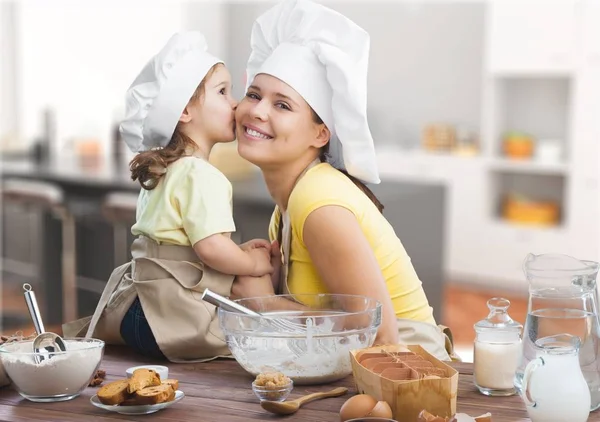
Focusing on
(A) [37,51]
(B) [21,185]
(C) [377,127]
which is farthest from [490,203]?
(A) [37,51]

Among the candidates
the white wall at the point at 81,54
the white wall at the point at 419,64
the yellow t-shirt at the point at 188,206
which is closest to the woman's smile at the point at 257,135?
the yellow t-shirt at the point at 188,206

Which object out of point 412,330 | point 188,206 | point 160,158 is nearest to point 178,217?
point 188,206

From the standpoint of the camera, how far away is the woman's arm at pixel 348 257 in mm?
1821

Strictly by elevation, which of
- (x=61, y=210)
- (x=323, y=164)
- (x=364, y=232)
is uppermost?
(x=323, y=164)

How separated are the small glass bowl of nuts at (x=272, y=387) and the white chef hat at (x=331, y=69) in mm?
558

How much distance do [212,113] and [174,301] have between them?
0.43 meters

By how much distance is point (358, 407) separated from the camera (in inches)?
56.0

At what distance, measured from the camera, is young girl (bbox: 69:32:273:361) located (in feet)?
6.16

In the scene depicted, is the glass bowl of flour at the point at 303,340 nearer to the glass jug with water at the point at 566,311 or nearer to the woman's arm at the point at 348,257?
the woman's arm at the point at 348,257

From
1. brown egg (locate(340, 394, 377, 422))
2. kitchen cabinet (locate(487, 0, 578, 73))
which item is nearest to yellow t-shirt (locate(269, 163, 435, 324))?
brown egg (locate(340, 394, 377, 422))

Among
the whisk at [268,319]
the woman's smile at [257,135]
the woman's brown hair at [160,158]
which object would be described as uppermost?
the woman's smile at [257,135]

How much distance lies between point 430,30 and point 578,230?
2222 mm

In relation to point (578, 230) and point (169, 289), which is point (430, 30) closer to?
point (578, 230)

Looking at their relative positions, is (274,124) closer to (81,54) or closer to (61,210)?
(61,210)
